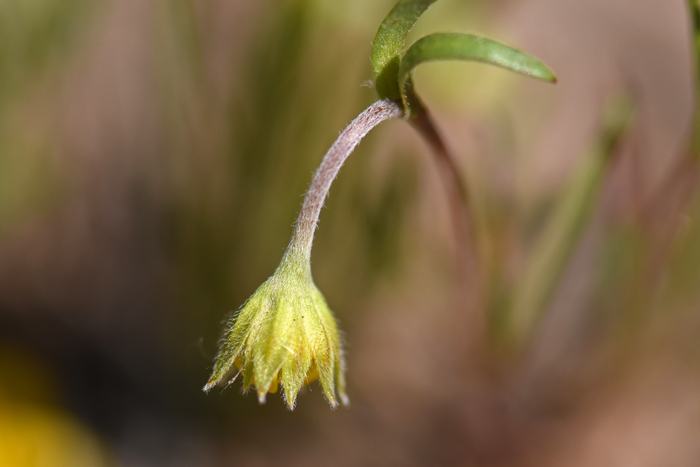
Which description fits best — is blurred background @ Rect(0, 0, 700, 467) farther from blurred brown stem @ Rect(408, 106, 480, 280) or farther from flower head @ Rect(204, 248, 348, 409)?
flower head @ Rect(204, 248, 348, 409)

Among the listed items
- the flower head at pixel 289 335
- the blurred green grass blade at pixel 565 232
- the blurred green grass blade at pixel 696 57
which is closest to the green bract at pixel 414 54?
the flower head at pixel 289 335

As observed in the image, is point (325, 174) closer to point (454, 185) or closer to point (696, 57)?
point (454, 185)

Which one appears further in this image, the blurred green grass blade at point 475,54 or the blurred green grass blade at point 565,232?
the blurred green grass blade at point 565,232

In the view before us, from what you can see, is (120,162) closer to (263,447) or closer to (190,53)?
(190,53)

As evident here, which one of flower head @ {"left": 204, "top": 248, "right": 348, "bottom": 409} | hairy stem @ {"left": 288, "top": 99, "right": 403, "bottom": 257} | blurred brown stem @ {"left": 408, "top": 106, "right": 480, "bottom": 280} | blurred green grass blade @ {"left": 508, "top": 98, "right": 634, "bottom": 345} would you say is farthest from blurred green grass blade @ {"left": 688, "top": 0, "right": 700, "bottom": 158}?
flower head @ {"left": 204, "top": 248, "right": 348, "bottom": 409}

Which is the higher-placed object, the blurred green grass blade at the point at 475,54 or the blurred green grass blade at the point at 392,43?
the blurred green grass blade at the point at 392,43

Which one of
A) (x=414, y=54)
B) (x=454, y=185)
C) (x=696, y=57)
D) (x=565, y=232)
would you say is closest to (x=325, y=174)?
(x=414, y=54)

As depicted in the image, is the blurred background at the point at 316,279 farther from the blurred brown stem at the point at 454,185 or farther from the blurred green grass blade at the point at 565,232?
the blurred brown stem at the point at 454,185
